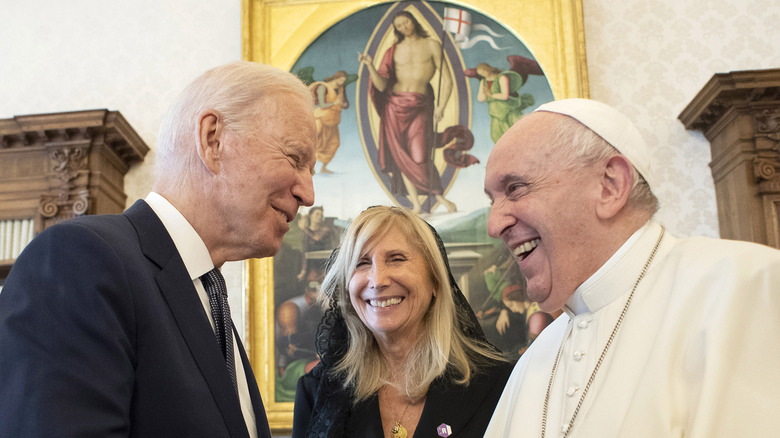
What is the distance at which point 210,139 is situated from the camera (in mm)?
1768

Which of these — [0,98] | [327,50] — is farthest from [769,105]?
[0,98]

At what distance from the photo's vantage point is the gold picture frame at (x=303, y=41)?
477 cm

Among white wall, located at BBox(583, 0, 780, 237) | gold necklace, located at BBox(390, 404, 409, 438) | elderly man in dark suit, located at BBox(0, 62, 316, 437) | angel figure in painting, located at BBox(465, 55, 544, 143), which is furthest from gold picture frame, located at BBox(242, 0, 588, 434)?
elderly man in dark suit, located at BBox(0, 62, 316, 437)

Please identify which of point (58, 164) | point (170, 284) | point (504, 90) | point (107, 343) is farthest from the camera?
point (504, 90)

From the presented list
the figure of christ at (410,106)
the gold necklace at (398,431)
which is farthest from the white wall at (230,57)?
the gold necklace at (398,431)

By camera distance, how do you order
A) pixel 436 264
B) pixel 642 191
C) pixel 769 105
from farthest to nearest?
pixel 769 105, pixel 436 264, pixel 642 191

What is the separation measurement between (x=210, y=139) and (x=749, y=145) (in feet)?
12.6

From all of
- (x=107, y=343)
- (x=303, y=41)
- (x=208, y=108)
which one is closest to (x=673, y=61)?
(x=303, y=41)

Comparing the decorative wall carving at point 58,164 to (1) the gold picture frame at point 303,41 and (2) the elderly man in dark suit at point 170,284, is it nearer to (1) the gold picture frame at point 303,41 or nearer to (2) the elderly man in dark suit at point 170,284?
(1) the gold picture frame at point 303,41

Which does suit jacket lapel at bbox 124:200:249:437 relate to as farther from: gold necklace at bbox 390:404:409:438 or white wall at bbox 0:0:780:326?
white wall at bbox 0:0:780:326

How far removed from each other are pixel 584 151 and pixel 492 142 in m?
3.11

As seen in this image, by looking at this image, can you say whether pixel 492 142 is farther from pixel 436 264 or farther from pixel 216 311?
pixel 216 311

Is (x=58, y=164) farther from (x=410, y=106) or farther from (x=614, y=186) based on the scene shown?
(x=614, y=186)

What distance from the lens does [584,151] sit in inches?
71.1
